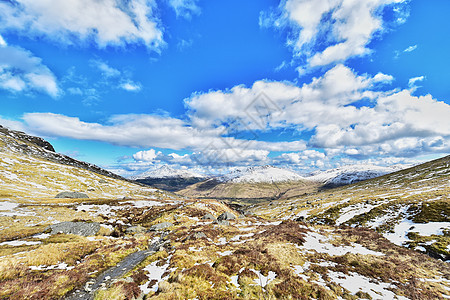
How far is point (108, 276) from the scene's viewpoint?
1585 cm

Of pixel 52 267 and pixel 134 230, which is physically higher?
pixel 134 230

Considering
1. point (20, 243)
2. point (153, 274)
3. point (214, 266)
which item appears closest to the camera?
point (153, 274)

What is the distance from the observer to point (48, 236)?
84.6ft

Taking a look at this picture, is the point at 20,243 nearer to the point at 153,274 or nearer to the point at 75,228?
the point at 75,228

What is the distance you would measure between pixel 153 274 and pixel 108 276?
4.21 m

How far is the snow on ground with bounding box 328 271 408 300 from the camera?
40.1ft

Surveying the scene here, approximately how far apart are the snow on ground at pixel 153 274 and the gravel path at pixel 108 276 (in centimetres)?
225

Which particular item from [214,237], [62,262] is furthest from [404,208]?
[62,262]

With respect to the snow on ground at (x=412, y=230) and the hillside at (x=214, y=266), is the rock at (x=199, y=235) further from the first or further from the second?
the snow on ground at (x=412, y=230)

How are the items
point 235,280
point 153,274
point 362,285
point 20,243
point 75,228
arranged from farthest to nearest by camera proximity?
1. point 75,228
2. point 20,243
3. point 153,274
4. point 235,280
5. point 362,285

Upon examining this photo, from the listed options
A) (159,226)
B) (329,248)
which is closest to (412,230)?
(329,248)

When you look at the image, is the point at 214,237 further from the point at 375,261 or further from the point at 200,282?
the point at 375,261

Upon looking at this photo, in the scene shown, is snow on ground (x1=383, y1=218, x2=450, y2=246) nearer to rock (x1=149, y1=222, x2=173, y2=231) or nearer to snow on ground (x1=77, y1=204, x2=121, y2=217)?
rock (x1=149, y1=222, x2=173, y2=231)

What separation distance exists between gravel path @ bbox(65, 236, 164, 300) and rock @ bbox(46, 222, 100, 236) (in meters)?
14.5
